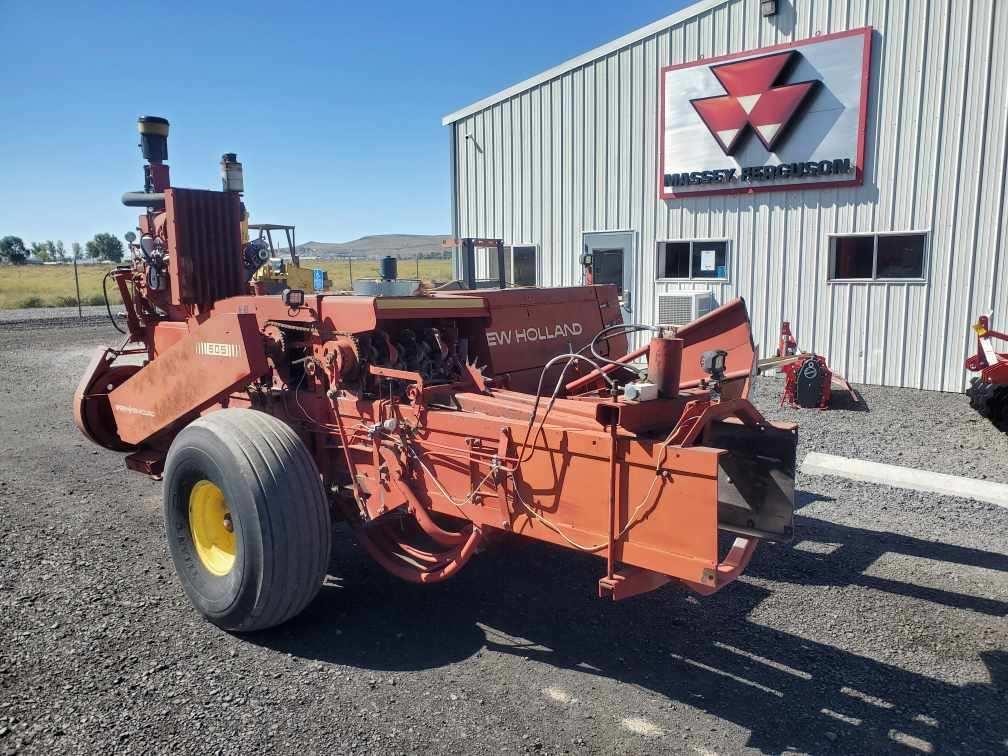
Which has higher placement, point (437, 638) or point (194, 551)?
point (194, 551)

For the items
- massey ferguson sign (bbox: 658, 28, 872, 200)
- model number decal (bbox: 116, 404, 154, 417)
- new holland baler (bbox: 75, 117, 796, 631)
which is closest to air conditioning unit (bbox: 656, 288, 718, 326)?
massey ferguson sign (bbox: 658, 28, 872, 200)

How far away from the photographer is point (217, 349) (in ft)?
13.9

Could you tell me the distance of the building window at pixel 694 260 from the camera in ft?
37.1

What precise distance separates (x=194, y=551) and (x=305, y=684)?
1244mm

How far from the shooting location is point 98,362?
19.2 feet

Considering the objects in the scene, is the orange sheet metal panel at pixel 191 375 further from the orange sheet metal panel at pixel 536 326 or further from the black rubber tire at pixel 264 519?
the orange sheet metal panel at pixel 536 326

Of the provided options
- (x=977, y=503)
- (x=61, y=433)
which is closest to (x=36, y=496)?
(x=61, y=433)

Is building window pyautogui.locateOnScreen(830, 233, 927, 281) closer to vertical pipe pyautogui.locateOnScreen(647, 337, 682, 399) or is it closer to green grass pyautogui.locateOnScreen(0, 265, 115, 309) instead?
vertical pipe pyautogui.locateOnScreen(647, 337, 682, 399)

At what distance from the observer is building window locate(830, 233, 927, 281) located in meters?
9.70

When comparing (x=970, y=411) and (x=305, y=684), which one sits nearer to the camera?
(x=305, y=684)

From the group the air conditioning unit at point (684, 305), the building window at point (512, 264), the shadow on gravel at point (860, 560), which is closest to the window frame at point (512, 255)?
the building window at point (512, 264)

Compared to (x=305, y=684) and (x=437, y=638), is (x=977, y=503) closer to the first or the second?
(x=437, y=638)

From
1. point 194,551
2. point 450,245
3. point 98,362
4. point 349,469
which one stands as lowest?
point 194,551

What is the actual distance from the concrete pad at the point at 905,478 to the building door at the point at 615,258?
5.73 m
